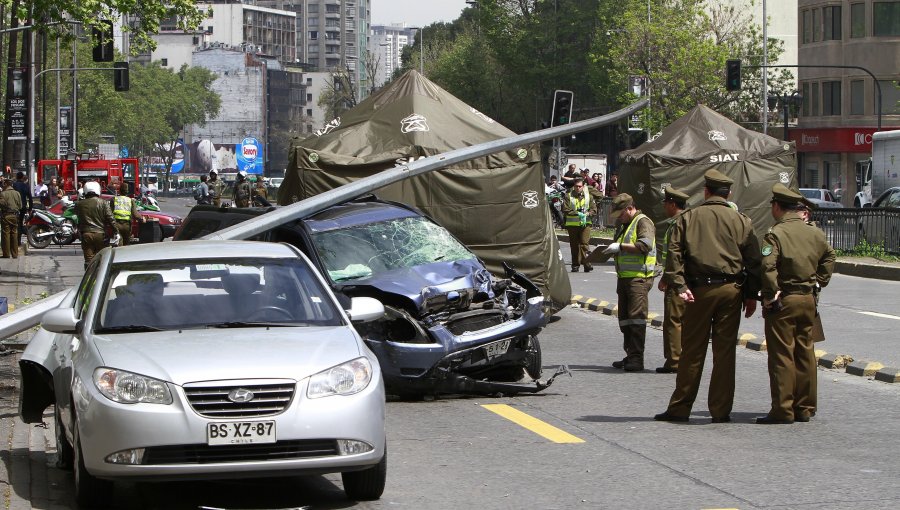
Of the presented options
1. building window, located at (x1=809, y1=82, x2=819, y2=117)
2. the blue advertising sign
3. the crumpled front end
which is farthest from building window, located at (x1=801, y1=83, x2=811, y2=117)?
the crumpled front end

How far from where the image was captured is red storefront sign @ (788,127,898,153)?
71.4 metres

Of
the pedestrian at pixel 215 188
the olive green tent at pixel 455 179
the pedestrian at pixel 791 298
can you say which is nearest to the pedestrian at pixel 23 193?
the pedestrian at pixel 215 188

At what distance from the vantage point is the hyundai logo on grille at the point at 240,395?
717 centimetres

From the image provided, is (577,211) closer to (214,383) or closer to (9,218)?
(9,218)

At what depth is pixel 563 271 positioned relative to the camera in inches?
739

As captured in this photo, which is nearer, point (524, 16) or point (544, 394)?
point (544, 394)

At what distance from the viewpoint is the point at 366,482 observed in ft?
25.5

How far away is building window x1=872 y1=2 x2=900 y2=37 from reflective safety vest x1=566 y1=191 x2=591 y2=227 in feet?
155

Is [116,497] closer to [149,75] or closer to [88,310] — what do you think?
[88,310]

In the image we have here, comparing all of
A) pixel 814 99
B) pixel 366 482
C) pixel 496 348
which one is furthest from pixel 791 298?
pixel 814 99

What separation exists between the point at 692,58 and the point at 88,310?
59.6 meters

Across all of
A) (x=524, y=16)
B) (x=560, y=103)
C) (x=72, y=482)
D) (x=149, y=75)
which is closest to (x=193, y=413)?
(x=72, y=482)

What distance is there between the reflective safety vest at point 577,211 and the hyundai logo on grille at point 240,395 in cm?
2114

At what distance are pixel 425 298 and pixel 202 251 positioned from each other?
3111 mm
